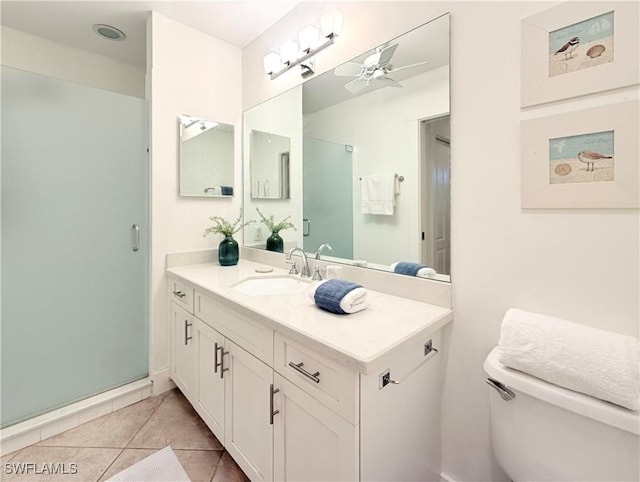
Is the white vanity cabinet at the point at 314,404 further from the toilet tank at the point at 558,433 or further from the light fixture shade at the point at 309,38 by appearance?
the light fixture shade at the point at 309,38

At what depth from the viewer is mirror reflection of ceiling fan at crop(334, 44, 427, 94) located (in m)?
1.34

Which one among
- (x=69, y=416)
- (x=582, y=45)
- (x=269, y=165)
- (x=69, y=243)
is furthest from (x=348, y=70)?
(x=69, y=416)

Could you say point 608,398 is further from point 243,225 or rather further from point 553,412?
point 243,225

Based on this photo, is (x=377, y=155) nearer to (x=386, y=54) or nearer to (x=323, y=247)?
(x=386, y=54)

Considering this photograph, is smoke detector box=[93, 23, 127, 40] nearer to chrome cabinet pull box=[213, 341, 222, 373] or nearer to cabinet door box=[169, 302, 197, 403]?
cabinet door box=[169, 302, 197, 403]

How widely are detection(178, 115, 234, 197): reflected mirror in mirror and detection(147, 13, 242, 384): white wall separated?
5 cm

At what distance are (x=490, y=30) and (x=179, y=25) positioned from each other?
6.22 feet

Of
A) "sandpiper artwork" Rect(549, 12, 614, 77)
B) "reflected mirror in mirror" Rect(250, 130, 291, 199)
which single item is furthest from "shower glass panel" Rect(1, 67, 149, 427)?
"sandpiper artwork" Rect(549, 12, 614, 77)

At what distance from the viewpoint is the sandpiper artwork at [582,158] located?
83 centimetres

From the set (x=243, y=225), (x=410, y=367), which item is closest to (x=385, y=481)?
(x=410, y=367)

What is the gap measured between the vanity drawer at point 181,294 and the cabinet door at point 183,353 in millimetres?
34

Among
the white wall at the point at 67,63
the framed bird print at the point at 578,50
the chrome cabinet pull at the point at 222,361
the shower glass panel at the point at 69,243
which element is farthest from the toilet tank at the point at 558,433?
the white wall at the point at 67,63

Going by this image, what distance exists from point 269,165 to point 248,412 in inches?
60.1

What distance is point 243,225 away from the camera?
2.32 m
